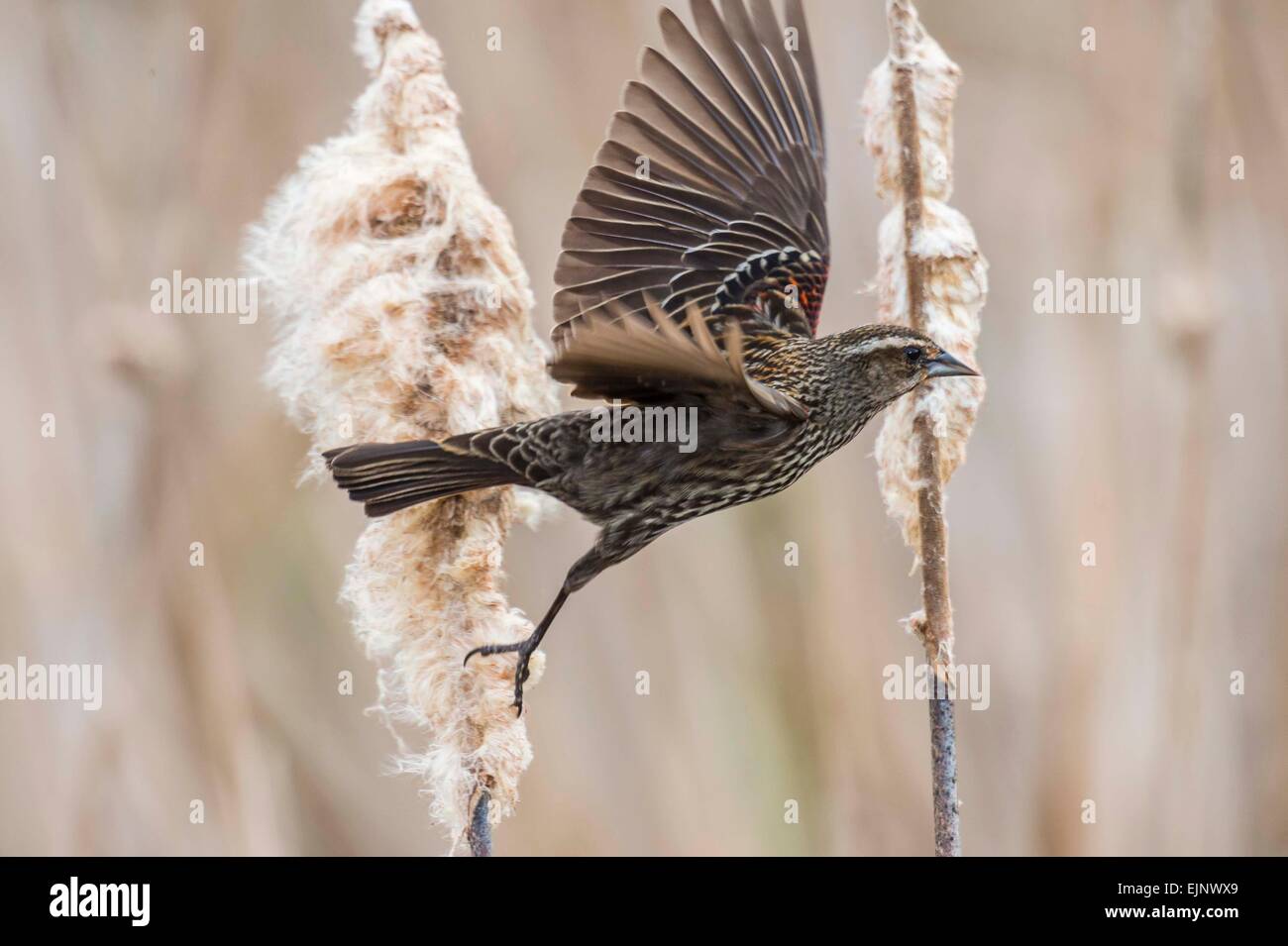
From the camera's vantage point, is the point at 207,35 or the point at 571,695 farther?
the point at 571,695

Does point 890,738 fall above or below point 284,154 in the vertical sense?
below

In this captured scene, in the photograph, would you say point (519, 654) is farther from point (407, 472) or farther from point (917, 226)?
point (917, 226)

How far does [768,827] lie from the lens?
2695mm

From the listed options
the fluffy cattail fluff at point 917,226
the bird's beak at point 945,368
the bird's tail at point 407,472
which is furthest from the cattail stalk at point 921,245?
the bird's tail at point 407,472

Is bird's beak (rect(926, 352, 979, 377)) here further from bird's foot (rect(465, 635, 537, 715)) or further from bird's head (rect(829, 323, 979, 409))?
bird's foot (rect(465, 635, 537, 715))

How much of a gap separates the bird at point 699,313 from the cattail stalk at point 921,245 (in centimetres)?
13

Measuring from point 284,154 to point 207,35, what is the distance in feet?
1.19

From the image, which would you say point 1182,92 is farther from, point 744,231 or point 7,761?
point 7,761

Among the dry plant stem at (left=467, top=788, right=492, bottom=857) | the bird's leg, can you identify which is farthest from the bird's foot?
the dry plant stem at (left=467, top=788, right=492, bottom=857)

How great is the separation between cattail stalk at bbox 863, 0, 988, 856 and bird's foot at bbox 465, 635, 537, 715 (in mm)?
652

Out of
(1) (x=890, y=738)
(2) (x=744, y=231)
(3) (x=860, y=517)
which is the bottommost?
(1) (x=890, y=738)

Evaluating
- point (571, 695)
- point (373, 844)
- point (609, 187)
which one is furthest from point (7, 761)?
point (609, 187)
